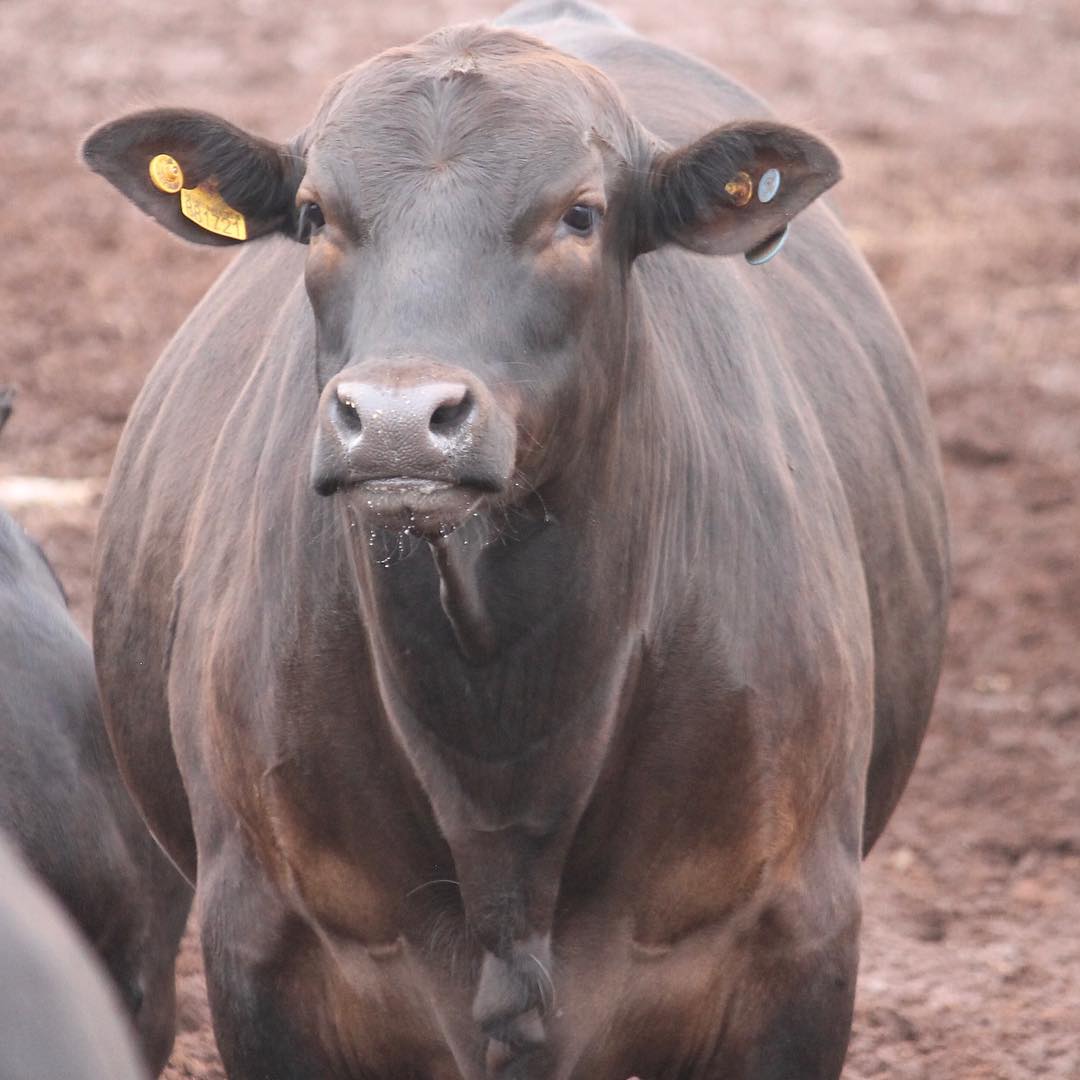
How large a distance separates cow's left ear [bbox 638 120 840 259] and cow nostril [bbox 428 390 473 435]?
704 millimetres

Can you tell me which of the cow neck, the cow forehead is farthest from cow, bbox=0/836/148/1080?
the cow forehead

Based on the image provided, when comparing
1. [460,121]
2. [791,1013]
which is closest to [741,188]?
[460,121]

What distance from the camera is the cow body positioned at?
5066 millimetres

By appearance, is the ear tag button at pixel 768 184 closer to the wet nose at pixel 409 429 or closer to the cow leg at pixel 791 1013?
the wet nose at pixel 409 429

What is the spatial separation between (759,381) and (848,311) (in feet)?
3.24

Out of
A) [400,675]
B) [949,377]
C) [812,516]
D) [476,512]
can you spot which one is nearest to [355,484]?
[476,512]

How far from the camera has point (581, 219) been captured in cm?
373

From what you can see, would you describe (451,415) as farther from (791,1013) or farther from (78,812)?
(78,812)

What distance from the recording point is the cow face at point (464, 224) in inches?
134

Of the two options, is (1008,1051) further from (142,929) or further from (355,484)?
(355,484)

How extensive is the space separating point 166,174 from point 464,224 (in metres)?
0.73

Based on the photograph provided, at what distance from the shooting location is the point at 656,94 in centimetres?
525

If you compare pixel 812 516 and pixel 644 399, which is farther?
pixel 812 516

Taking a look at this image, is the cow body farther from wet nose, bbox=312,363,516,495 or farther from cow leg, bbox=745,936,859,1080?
wet nose, bbox=312,363,516,495
